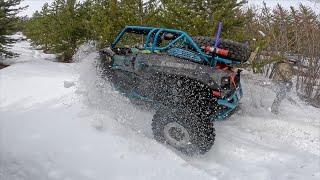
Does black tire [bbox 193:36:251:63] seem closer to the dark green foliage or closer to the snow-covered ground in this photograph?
the snow-covered ground

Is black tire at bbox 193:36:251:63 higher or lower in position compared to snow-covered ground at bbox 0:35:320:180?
higher

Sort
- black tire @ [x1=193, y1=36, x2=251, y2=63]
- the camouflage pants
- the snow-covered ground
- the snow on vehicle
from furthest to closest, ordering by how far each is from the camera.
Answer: the camouflage pants → black tire @ [x1=193, y1=36, x2=251, y2=63] → the snow on vehicle → the snow-covered ground

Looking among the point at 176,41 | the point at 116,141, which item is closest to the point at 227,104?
the point at 176,41

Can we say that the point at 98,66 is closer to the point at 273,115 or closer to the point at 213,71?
the point at 213,71

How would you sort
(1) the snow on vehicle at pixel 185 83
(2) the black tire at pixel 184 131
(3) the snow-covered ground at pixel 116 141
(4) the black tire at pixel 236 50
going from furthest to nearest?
(4) the black tire at pixel 236 50 < (1) the snow on vehicle at pixel 185 83 < (2) the black tire at pixel 184 131 < (3) the snow-covered ground at pixel 116 141

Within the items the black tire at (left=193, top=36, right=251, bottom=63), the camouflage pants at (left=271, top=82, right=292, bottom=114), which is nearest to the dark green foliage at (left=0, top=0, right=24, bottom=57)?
the camouflage pants at (left=271, top=82, right=292, bottom=114)

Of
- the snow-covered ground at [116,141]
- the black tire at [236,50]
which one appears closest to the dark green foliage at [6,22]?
the snow-covered ground at [116,141]

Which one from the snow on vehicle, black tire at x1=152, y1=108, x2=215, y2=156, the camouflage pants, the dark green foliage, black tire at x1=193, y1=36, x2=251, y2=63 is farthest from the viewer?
the dark green foliage

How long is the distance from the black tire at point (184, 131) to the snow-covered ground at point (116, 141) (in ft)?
0.44

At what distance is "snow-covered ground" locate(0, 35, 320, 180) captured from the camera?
4.91 meters

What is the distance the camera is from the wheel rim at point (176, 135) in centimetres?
554

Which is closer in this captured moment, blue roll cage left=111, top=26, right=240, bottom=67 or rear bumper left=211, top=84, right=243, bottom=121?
rear bumper left=211, top=84, right=243, bottom=121

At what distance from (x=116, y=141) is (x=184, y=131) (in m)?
0.88

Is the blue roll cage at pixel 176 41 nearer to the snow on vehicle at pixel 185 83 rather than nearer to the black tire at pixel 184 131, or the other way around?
the snow on vehicle at pixel 185 83
